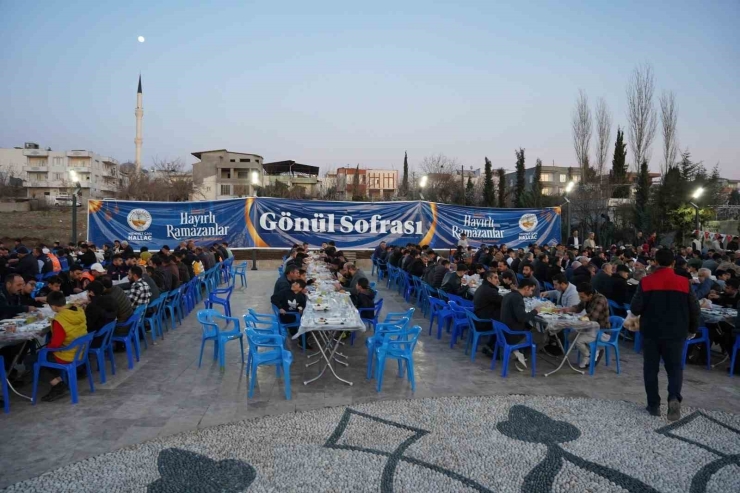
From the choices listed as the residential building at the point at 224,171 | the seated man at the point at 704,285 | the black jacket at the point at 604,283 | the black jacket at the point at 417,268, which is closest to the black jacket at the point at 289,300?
the black jacket at the point at 417,268

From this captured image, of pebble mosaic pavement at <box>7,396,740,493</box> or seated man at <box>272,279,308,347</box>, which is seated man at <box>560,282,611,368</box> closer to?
pebble mosaic pavement at <box>7,396,740,493</box>

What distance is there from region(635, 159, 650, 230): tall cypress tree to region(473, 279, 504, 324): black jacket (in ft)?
65.5

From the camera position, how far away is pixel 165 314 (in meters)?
9.40

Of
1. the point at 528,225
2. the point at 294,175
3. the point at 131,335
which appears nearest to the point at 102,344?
the point at 131,335

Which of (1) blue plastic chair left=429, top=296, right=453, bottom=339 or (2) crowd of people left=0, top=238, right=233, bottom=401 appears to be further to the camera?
(1) blue plastic chair left=429, top=296, right=453, bottom=339

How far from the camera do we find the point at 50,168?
6369 centimetres

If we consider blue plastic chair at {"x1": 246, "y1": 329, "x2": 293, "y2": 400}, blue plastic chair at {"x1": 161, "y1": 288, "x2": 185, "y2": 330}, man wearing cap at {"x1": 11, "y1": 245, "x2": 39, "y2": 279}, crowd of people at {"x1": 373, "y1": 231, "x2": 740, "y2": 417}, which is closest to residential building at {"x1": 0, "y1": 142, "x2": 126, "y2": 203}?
man wearing cap at {"x1": 11, "y1": 245, "x2": 39, "y2": 279}

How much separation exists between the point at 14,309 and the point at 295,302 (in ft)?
12.7

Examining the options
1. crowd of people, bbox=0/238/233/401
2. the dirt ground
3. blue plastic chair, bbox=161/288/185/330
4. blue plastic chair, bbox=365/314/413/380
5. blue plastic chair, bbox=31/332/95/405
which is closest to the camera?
blue plastic chair, bbox=31/332/95/405

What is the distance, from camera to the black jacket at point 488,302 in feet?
23.7

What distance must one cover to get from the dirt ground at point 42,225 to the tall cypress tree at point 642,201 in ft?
103

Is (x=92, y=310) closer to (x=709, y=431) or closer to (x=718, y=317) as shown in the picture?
(x=709, y=431)

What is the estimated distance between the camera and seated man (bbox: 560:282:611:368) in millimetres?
6762

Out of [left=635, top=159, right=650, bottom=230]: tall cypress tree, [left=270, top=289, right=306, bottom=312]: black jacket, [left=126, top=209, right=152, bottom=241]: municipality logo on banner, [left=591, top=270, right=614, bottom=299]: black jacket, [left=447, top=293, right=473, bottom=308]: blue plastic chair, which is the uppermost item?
[left=635, top=159, right=650, bottom=230]: tall cypress tree
